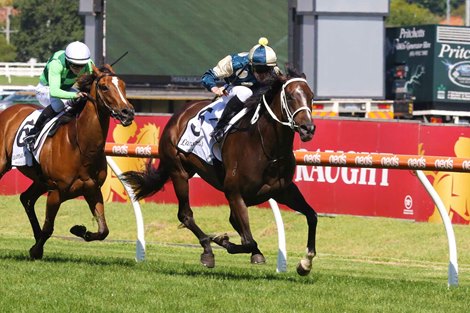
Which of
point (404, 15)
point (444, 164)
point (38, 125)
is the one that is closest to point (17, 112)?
point (38, 125)

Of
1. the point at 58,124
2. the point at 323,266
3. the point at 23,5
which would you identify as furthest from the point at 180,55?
the point at 23,5

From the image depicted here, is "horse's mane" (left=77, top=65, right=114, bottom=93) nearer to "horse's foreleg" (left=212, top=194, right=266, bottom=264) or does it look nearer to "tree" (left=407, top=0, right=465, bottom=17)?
"horse's foreleg" (left=212, top=194, right=266, bottom=264)

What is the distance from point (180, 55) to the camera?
3158cm

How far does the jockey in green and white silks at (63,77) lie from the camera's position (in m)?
11.7

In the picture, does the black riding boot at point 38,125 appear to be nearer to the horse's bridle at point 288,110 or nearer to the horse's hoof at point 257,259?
the horse's hoof at point 257,259

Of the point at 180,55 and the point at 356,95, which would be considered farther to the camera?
the point at 356,95

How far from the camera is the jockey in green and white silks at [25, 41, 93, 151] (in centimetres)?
1171

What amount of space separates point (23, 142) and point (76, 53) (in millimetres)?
1023

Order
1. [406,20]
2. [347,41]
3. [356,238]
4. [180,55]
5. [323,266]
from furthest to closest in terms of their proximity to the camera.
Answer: [406,20], [347,41], [180,55], [356,238], [323,266]

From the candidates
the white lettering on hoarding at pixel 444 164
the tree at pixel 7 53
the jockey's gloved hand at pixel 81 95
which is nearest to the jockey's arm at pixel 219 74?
the jockey's gloved hand at pixel 81 95

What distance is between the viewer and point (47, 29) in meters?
80.6

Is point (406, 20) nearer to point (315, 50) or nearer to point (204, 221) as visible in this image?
point (315, 50)

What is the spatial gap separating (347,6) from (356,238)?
16367mm

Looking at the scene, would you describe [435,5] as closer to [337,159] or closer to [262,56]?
[337,159]
